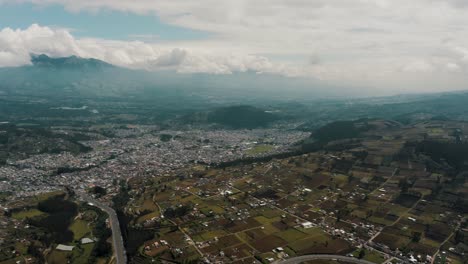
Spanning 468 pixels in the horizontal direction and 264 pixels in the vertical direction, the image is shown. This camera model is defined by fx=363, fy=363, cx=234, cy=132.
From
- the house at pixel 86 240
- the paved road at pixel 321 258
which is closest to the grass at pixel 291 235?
the paved road at pixel 321 258

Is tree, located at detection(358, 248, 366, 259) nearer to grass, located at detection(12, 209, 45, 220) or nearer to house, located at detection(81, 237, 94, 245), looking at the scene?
house, located at detection(81, 237, 94, 245)

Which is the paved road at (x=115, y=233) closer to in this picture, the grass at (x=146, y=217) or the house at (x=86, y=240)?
the house at (x=86, y=240)

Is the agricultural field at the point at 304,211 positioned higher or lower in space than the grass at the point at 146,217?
higher

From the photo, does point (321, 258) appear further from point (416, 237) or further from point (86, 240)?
point (86, 240)

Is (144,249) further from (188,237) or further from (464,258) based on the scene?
(464,258)

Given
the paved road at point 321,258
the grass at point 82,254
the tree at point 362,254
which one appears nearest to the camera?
the paved road at point 321,258

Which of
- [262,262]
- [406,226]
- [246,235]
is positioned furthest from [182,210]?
[406,226]
